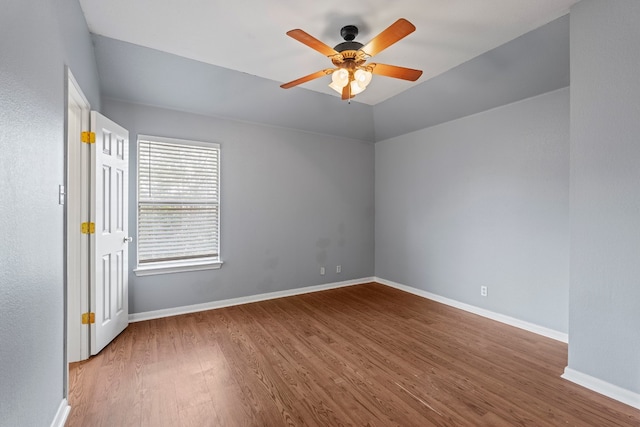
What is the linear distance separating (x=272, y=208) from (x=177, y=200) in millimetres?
1287

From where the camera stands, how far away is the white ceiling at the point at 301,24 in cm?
227

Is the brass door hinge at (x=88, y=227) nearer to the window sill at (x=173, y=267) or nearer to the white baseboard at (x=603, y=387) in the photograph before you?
the window sill at (x=173, y=267)

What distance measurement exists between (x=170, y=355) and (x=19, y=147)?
2.13 meters

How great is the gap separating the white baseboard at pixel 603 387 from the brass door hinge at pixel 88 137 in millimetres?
4384

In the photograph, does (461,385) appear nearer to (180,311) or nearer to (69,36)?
(180,311)

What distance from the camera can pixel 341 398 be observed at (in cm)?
206

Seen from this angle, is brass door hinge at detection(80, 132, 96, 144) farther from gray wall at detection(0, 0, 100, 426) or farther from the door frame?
gray wall at detection(0, 0, 100, 426)

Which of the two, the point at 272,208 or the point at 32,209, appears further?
the point at 272,208

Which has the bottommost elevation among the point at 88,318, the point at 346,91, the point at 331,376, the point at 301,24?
the point at 331,376

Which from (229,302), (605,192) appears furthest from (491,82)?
(229,302)

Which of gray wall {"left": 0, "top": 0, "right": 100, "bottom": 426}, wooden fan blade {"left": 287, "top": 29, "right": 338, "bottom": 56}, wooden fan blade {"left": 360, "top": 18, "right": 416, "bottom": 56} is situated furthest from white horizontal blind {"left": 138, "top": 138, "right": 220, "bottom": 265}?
wooden fan blade {"left": 360, "top": 18, "right": 416, "bottom": 56}

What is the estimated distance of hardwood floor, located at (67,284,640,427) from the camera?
1.89 metres

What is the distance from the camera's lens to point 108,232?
111 inches

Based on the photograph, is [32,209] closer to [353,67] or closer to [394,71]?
[353,67]
